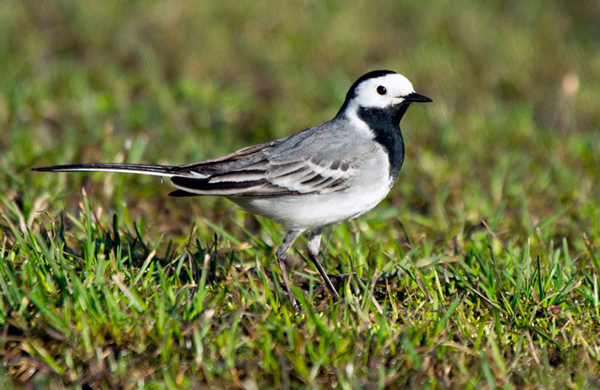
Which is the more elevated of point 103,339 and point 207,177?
point 207,177

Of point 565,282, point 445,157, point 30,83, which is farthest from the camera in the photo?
point 30,83

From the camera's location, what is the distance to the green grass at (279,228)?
11.1ft

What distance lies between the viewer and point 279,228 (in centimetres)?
545

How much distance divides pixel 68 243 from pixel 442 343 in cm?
241

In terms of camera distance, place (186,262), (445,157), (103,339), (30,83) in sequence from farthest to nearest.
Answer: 1. (30,83)
2. (445,157)
3. (186,262)
4. (103,339)

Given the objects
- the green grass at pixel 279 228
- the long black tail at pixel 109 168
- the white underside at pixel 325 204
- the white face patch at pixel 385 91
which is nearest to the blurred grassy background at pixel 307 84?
the green grass at pixel 279 228

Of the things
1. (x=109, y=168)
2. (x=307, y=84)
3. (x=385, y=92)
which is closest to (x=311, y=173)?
(x=385, y=92)

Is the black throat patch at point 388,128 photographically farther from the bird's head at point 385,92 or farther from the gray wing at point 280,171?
the gray wing at point 280,171

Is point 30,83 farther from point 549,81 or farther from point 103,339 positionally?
point 549,81

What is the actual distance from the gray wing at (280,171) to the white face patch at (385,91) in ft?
1.04

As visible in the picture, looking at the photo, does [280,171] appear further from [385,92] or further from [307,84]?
[307,84]

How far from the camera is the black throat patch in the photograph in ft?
14.7

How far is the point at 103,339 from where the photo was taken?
3.39 metres

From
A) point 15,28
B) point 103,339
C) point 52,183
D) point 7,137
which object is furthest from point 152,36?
point 103,339
